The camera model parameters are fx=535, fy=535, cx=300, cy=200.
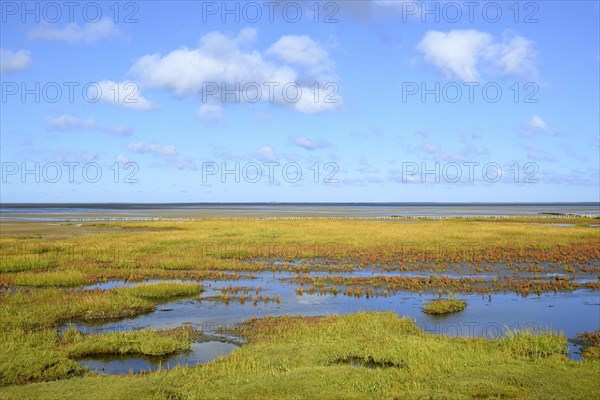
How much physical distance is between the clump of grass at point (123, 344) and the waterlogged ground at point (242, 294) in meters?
0.04

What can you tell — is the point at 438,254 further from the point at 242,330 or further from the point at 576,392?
the point at 576,392

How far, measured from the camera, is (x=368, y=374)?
46.0 feet

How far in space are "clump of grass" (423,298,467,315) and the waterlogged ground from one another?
567 mm

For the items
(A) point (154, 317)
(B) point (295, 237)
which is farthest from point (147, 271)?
(B) point (295, 237)

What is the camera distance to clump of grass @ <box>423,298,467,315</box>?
23.7 m

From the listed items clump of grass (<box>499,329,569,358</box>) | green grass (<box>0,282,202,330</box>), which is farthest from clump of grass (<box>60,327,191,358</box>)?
clump of grass (<box>499,329,569,358</box>)

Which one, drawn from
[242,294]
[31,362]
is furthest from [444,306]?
[31,362]

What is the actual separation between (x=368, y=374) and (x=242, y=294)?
15.0m

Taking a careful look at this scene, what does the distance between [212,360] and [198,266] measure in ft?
72.8


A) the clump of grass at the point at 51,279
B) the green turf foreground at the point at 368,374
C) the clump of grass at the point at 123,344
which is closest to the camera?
the green turf foreground at the point at 368,374

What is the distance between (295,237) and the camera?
59.0m

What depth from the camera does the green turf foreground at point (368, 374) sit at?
12750 mm

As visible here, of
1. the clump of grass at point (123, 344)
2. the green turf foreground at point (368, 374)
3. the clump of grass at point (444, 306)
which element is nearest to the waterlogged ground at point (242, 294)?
the clump of grass at point (123, 344)

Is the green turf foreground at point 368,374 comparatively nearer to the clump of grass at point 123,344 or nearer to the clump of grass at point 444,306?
the clump of grass at point 123,344
